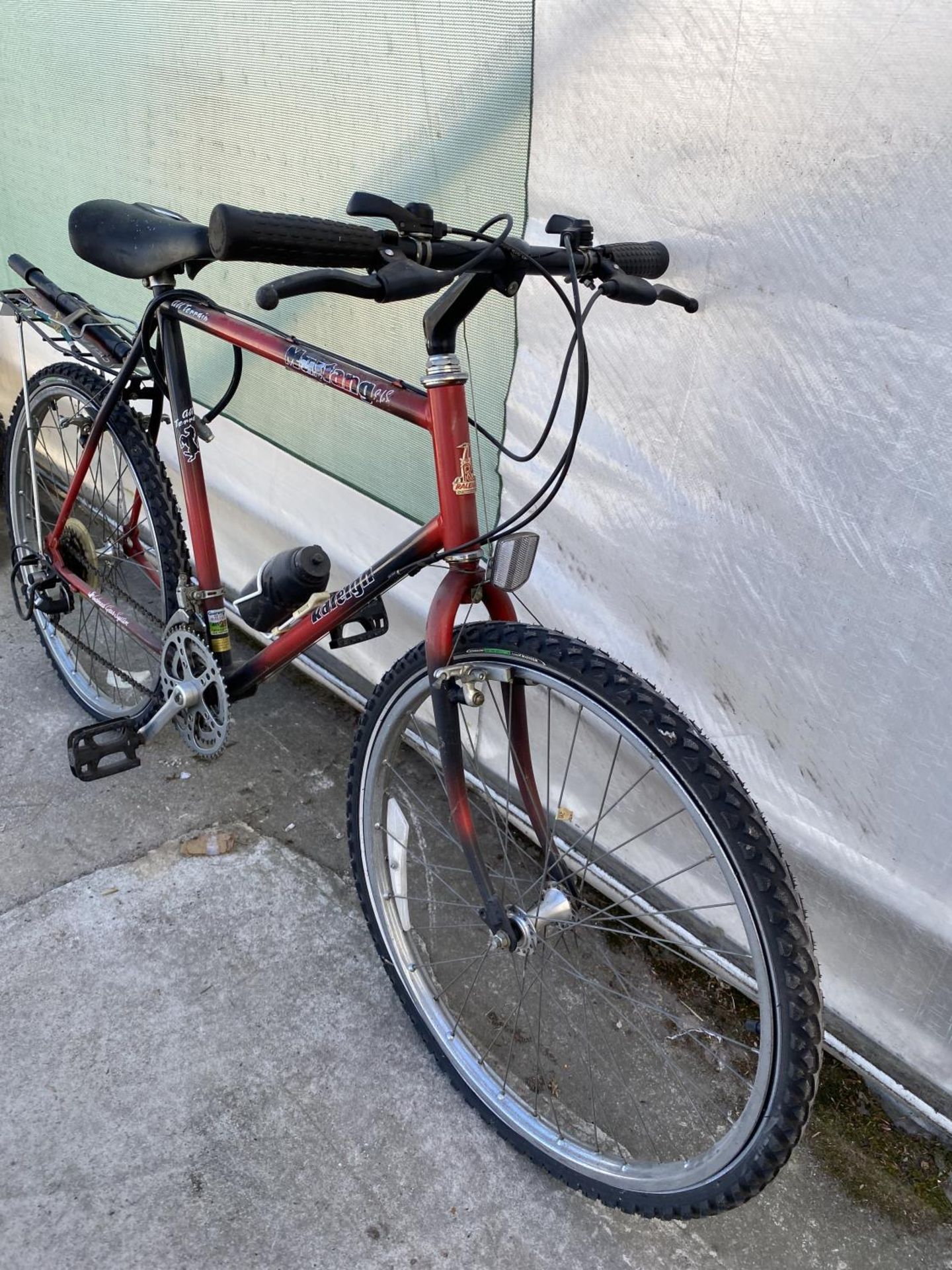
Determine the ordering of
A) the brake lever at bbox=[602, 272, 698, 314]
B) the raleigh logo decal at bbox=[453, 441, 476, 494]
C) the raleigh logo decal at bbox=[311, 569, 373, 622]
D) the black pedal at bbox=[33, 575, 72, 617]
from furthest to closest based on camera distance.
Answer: the black pedal at bbox=[33, 575, 72, 617], the raleigh logo decal at bbox=[311, 569, 373, 622], the raleigh logo decal at bbox=[453, 441, 476, 494], the brake lever at bbox=[602, 272, 698, 314]

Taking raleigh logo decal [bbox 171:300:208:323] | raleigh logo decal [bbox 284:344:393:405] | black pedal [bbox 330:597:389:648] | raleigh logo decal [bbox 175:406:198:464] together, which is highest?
raleigh logo decal [bbox 171:300:208:323]

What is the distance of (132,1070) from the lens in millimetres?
1890

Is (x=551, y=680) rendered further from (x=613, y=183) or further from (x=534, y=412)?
(x=613, y=183)

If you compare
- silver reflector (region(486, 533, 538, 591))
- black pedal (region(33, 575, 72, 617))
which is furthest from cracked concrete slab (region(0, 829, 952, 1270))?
silver reflector (region(486, 533, 538, 591))

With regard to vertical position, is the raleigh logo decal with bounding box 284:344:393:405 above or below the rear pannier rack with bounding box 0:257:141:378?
above

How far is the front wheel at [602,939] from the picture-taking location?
4.68ft

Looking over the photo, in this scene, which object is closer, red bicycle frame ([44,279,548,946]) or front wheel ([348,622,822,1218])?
front wheel ([348,622,822,1218])

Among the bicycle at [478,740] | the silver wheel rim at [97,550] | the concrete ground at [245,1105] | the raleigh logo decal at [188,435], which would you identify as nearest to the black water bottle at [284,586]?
the bicycle at [478,740]

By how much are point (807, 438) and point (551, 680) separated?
1.94 ft

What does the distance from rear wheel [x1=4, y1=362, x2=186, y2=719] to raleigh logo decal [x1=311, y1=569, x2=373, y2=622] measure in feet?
1.89

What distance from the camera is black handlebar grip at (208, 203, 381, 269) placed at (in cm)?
125

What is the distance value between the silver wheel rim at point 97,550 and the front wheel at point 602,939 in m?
0.89

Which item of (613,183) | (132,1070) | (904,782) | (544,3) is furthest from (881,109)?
(132,1070)

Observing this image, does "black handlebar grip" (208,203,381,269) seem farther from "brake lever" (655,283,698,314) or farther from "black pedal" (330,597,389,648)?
"black pedal" (330,597,389,648)
